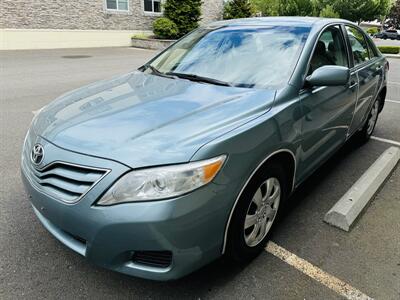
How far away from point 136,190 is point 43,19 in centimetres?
1679

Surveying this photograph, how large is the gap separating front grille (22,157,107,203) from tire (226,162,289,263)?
0.84 metres

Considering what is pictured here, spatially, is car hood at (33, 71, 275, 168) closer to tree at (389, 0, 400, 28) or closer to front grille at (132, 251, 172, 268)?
front grille at (132, 251, 172, 268)

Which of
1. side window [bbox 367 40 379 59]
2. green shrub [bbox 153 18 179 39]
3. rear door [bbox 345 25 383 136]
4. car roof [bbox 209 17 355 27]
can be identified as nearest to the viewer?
car roof [bbox 209 17 355 27]

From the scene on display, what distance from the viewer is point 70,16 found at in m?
16.8

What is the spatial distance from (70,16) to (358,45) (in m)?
15.8

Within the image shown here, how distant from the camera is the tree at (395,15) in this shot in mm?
65956

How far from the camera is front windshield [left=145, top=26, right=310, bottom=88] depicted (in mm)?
2838

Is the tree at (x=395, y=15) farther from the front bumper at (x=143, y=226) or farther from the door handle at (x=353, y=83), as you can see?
the front bumper at (x=143, y=226)

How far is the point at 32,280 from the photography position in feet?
7.45

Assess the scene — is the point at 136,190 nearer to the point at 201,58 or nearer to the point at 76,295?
the point at 76,295

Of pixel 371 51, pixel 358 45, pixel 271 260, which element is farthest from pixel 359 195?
pixel 371 51

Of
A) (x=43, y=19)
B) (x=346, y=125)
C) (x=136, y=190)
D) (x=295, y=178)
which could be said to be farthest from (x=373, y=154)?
(x=43, y=19)

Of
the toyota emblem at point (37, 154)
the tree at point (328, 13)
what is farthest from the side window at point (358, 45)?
the tree at point (328, 13)

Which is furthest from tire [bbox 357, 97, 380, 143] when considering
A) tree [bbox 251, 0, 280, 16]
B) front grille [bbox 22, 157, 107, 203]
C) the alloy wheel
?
tree [bbox 251, 0, 280, 16]
